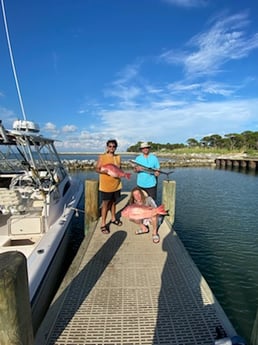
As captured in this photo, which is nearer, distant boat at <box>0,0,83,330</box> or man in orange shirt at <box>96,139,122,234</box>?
distant boat at <box>0,0,83,330</box>

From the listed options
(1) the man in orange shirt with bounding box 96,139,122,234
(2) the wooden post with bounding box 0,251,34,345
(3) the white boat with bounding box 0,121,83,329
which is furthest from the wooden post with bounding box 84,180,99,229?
(2) the wooden post with bounding box 0,251,34,345

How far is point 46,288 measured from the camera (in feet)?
13.0

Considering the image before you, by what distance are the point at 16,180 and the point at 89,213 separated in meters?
2.69

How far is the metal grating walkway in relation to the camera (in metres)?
2.57

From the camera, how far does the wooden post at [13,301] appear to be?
1.82 meters

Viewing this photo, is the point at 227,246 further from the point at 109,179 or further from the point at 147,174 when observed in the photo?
the point at 109,179

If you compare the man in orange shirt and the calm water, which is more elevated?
the man in orange shirt

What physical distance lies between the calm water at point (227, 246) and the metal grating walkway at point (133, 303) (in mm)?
1425

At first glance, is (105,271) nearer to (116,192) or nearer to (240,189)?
(116,192)

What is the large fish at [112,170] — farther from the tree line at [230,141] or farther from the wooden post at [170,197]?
the tree line at [230,141]

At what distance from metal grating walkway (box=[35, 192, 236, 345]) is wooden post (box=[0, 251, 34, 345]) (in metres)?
0.67

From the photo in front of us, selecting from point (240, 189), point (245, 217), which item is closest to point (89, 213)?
point (245, 217)

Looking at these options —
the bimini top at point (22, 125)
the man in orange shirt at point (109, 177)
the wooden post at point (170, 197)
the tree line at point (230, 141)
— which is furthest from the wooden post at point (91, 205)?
the tree line at point (230, 141)

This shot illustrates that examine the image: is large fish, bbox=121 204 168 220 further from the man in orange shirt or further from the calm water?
the calm water
